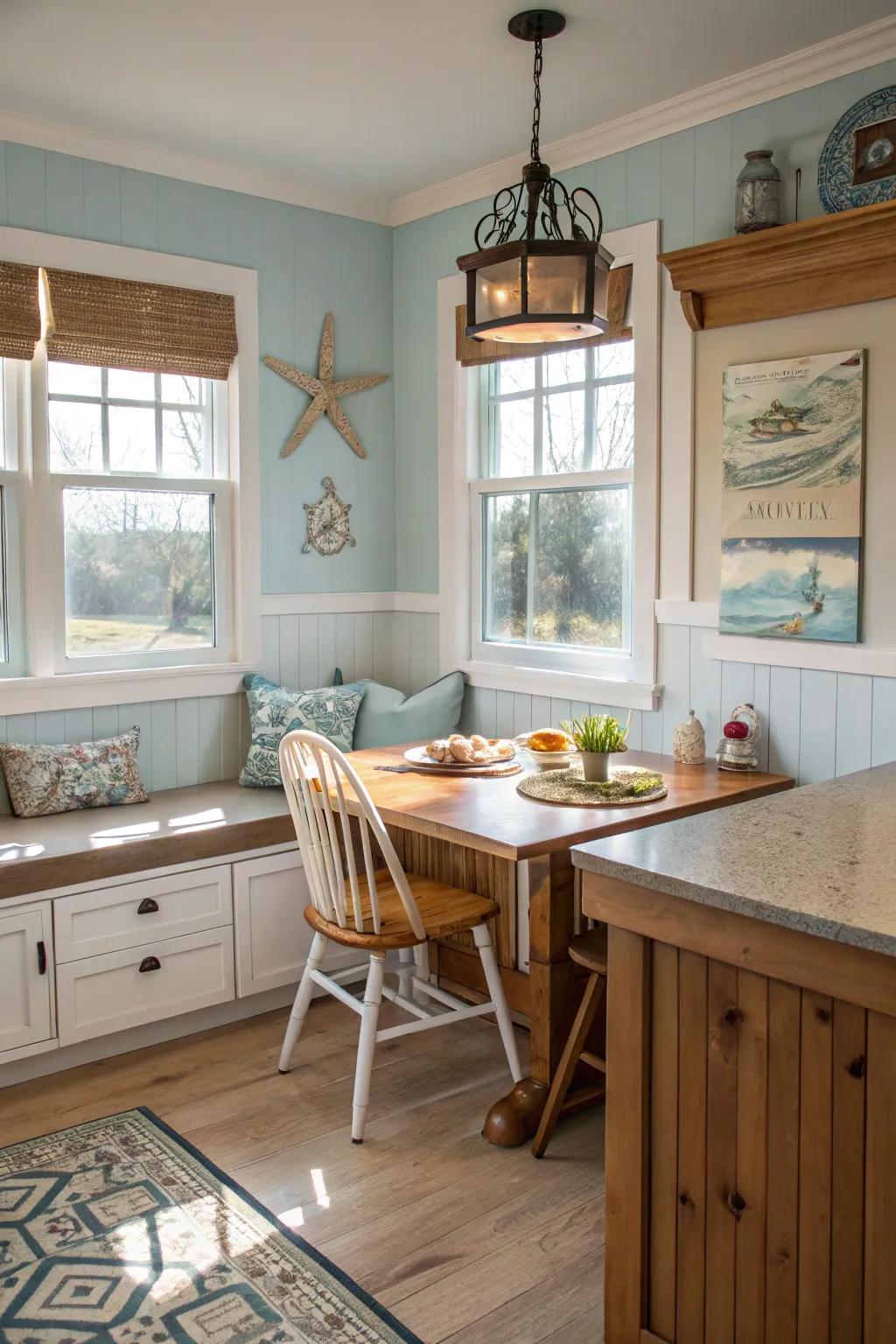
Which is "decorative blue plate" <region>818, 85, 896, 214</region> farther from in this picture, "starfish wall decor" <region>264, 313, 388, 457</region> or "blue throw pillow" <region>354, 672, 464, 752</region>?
"blue throw pillow" <region>354, 672, 464, 752</region>

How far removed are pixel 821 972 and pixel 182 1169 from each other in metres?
1.68

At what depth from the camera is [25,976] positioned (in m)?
2.97

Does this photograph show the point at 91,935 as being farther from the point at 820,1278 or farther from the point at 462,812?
the point at 820,1278

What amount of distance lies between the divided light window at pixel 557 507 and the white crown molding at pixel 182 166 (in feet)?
2.66

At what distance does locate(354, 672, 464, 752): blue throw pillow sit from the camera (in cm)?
399

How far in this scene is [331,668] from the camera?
→ 4.32m

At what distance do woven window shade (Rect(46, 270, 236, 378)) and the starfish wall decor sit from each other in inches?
8.9

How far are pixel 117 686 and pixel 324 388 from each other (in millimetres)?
1319

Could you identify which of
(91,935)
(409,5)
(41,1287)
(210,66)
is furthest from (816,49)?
(41,1287)

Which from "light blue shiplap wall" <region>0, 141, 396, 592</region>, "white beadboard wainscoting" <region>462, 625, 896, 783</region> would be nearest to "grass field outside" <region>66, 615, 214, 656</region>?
"light blue shiplap wall" <region>0, 141, 396, 592</region>

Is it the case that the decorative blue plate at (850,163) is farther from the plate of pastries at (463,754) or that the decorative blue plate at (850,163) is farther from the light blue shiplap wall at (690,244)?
the plate of pastries at (463,754)

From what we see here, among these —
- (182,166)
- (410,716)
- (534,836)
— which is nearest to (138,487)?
(182,166)

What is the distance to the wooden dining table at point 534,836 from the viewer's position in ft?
8.34

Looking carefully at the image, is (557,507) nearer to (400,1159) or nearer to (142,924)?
(142,924)
